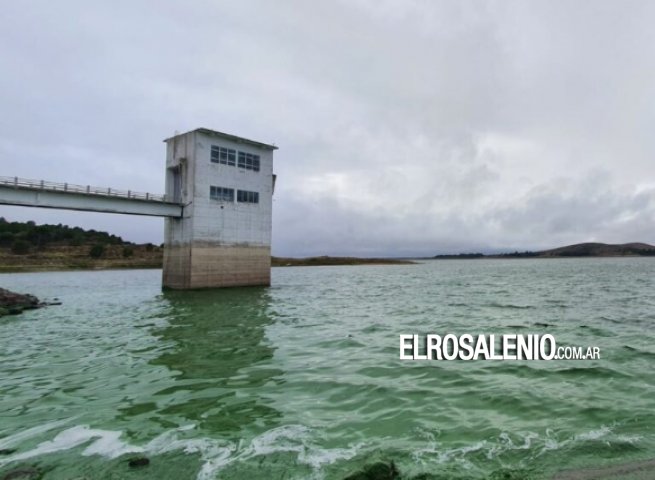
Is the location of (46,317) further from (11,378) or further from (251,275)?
(251,275)

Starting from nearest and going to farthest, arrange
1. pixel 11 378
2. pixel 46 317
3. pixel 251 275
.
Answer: pixel 11 378
pixel 46 317
pixel 251 275

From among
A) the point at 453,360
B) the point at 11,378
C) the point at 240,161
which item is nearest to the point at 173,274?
the point at 240,161

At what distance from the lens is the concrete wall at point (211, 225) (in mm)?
42688

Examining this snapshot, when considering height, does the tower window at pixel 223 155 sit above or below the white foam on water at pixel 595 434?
above

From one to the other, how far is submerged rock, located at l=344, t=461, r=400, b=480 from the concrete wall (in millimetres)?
38123

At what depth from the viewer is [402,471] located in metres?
6.18

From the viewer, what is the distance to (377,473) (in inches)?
231

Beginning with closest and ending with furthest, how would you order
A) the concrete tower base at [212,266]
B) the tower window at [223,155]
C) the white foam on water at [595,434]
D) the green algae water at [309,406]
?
1. the green algae water at [309,406]
2. the white foam on water at [595,434]
3. the concrete tower base at [212,266]
4. the tower window at [223,155]

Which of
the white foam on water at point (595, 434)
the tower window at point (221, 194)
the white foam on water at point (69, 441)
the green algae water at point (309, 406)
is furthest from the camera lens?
the tower window at point (221, 194)

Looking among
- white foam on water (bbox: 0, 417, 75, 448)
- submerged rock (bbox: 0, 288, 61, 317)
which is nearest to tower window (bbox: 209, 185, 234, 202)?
submerged rock (bbox: 0, 288, 61, 317)

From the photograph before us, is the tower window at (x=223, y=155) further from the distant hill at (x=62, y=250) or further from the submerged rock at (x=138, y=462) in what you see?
the distant hill at (x=62, y=250)

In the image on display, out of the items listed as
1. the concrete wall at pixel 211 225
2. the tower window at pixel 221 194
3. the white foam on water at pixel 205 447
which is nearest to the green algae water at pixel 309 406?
the white foam on water at pixel 205 447

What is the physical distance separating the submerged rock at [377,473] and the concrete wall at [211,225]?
3812 cm

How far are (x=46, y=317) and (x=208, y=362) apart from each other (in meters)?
18.0
